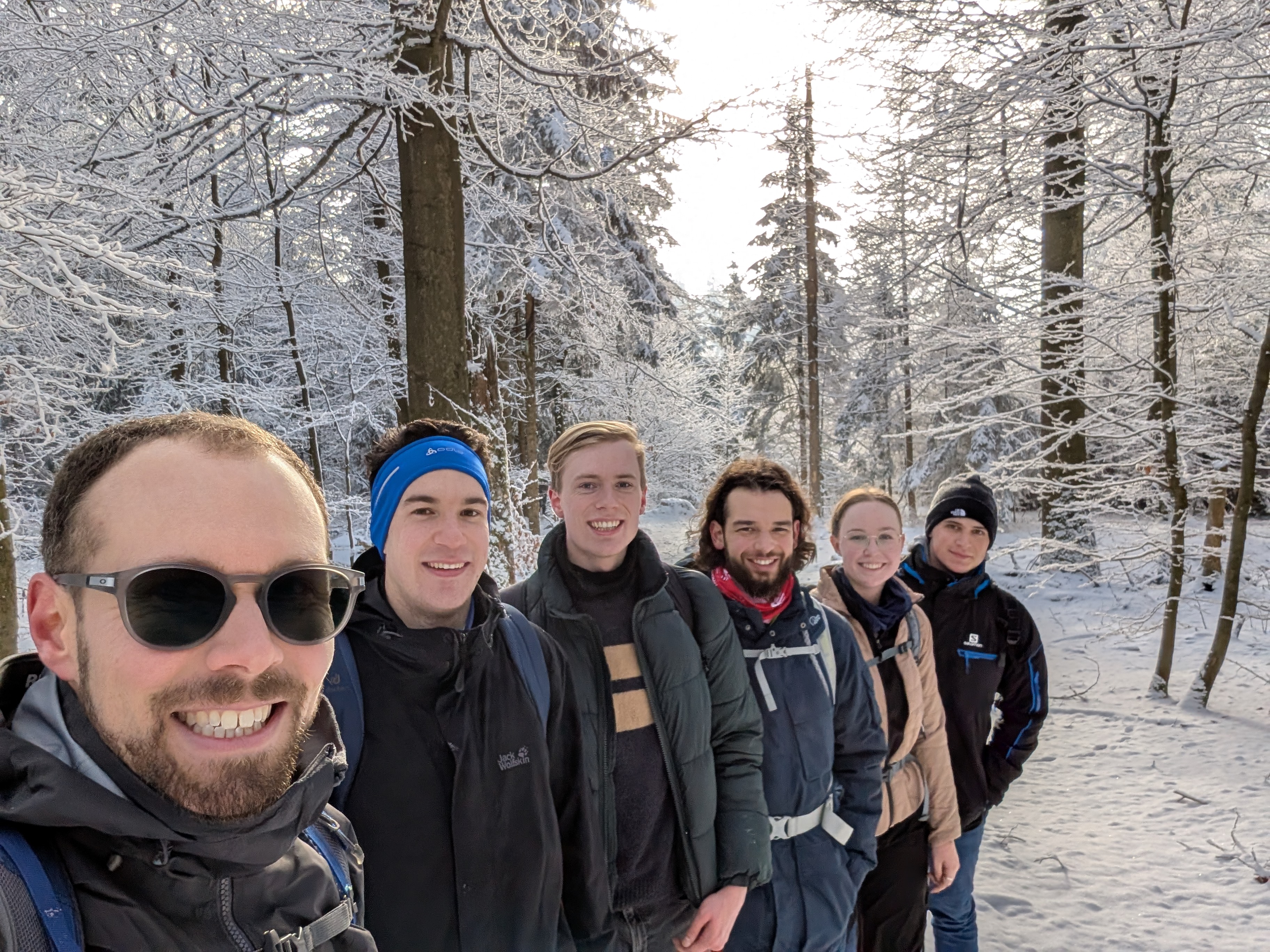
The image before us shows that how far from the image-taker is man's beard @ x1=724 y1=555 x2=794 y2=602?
102 inches

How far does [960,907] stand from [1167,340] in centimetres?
591

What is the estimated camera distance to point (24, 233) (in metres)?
3.33

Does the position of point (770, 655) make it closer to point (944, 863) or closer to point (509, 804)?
point (509, 804)

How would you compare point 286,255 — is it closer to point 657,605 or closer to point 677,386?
point 677,386

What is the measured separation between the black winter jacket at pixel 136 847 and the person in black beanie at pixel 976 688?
2876 millimetres

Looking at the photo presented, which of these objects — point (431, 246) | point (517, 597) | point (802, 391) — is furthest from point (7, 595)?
point (802, 391)


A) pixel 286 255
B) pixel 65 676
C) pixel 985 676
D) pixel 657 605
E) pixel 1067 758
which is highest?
pixel 286 255

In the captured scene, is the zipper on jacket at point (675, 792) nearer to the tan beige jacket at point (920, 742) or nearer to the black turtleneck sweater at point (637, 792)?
the black turtleneck sweater at point (637, 792)

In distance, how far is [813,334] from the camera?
21.2 metres

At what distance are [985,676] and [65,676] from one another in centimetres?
335

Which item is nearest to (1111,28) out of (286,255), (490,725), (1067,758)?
(1067,758)

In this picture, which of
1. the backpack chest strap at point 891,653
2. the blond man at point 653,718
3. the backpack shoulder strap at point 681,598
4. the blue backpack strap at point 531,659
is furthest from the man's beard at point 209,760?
the backpack chest strap at point 891,653

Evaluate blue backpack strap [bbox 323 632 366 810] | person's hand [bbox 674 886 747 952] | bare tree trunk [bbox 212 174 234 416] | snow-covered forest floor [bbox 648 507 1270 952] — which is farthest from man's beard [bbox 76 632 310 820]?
bare tree trunk [bbox 212 174 234 416]

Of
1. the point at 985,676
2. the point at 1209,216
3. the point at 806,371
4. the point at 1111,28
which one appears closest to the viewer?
the point at 985,676
